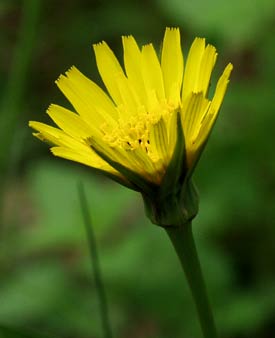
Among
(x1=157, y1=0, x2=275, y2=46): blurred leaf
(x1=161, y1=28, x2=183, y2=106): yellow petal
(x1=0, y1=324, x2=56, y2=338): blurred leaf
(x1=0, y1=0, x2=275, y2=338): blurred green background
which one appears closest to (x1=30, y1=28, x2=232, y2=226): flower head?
(x1=161, y1=28, x2=183, y2=106): yellow petal

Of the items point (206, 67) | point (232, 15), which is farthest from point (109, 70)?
point (232, 15)

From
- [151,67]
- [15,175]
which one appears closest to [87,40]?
[15,175]

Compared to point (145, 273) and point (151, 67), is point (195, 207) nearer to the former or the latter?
point (151, 67)

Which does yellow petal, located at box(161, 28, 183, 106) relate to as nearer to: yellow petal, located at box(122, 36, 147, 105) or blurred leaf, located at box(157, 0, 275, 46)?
yellow petal, located at box(122, 36, 147, 105)

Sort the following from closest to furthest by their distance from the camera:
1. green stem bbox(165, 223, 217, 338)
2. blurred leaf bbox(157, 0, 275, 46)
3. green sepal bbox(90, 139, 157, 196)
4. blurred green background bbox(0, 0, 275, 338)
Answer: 1. green sepal bbox(90, 139, 157, 196)
2. green stem bbox(165, 223, 217, 338)
3. blurred green background bbox(0, 0, 275, 338)
4. blurred leaf bbox(157, 0, 275, 46)

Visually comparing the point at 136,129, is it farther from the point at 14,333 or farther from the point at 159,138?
the point at 14,333

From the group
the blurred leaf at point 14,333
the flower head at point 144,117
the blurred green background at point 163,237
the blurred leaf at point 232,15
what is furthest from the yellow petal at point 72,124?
the blurred leaf at point 232,15

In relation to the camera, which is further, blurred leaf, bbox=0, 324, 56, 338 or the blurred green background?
the blurred green background
